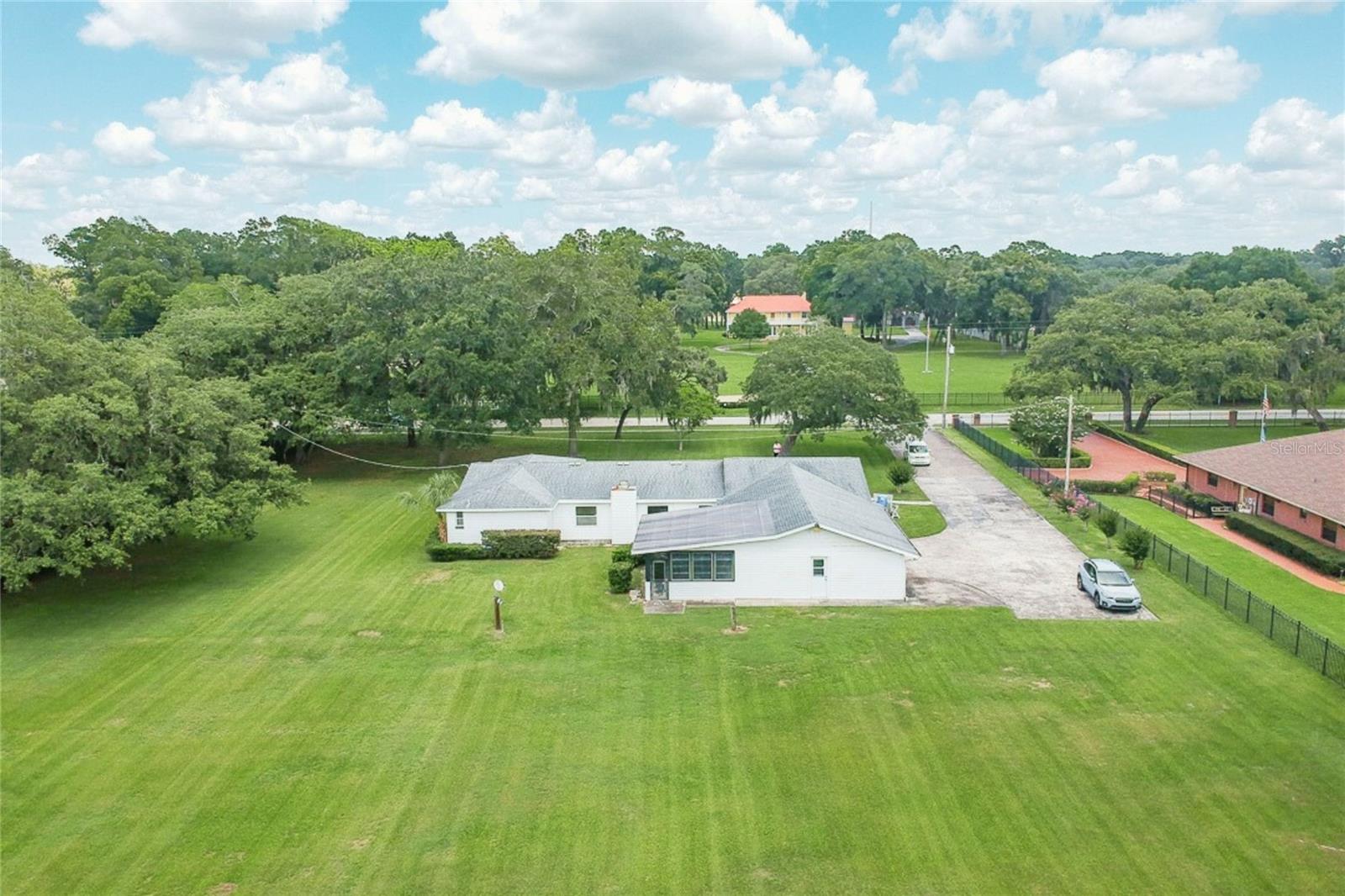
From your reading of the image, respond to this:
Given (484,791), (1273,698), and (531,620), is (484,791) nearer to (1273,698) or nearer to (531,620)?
(531,620)

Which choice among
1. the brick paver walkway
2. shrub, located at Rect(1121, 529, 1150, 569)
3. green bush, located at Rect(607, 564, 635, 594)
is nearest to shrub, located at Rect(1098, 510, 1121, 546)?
shrub, located at Rect(1121, 529, 1150, 569)

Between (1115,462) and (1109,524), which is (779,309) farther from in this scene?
(1109,524)

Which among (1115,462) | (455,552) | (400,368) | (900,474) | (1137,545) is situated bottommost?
(455,552)

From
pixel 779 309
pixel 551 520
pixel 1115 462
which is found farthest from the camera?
pixel 779 309

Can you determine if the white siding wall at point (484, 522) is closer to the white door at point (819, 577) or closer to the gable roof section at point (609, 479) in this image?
the gable roof section at point (609, 479)

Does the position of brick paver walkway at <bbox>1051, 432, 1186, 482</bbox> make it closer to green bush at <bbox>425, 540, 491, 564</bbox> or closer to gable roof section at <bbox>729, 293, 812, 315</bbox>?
green bush at <bbox>425, 540, 491, 564</bbox>

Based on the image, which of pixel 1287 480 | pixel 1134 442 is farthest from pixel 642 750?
pixel 1134 442
